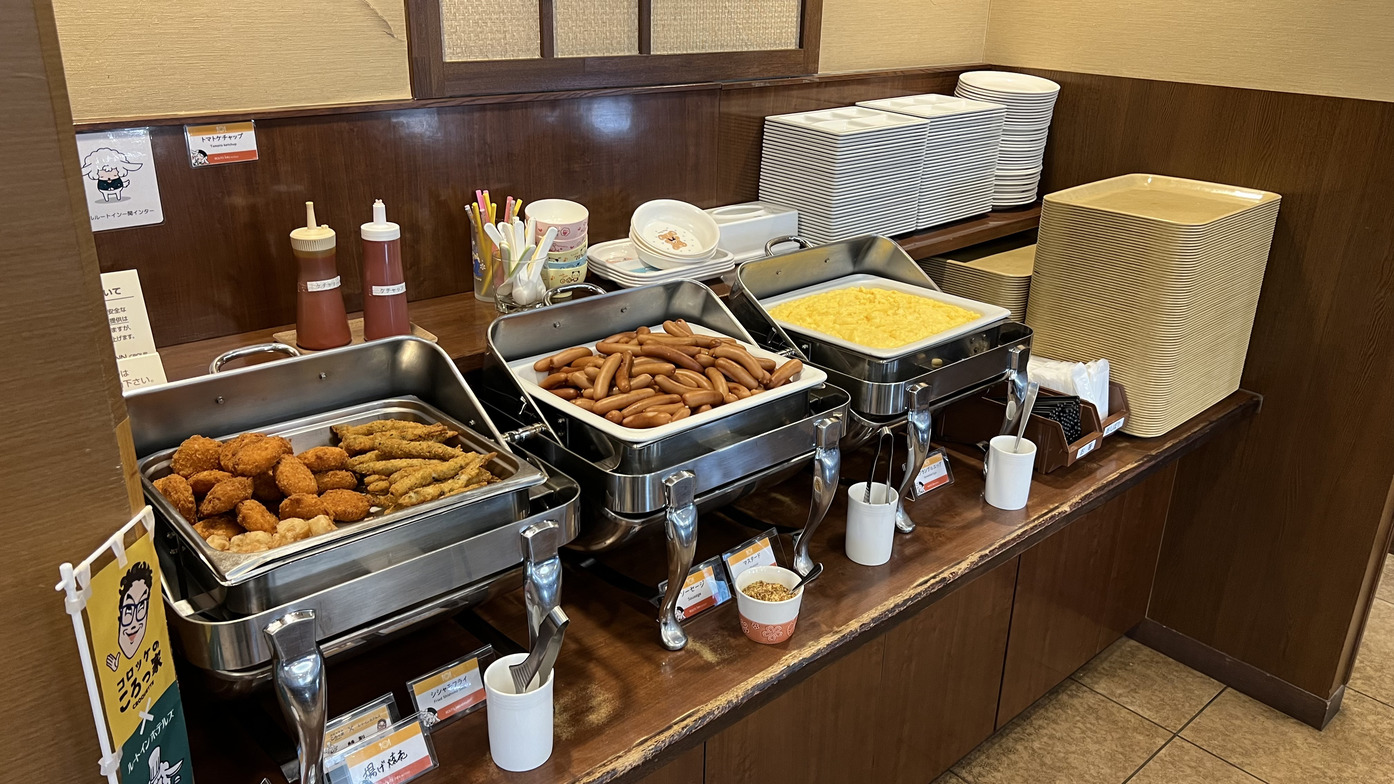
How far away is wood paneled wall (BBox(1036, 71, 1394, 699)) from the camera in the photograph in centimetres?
246

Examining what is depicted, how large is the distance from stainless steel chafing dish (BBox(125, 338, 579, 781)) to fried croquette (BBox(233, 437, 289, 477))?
0.11 m

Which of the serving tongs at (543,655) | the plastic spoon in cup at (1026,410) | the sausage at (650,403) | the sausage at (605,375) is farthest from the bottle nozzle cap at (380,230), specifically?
the plastic spoon in cup at (1026,410)

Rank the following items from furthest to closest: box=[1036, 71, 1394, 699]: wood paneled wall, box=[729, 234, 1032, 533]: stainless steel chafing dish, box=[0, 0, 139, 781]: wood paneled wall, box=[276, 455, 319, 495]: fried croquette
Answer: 1. box=[1036, 71, 1394, 699]: wood paneled wall
2. box=[729, 234, 1032, 533]: stainless steel chafing dish
3. box=[276, 455, 319, 495]: fried croquette
4. box=[0, 0, 139, 781]: wood paneled wall

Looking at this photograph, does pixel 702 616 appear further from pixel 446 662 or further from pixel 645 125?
pixel 645 125

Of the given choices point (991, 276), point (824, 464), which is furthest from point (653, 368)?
point (991, 276)

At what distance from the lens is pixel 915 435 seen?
1.93 m

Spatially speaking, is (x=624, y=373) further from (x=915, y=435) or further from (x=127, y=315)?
(x=127, y=315)

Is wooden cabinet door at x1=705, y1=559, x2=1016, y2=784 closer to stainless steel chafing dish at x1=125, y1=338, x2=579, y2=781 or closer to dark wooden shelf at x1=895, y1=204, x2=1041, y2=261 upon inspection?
stainless steel chafing dish at x1=125, y1=338, x2=579, y2=781

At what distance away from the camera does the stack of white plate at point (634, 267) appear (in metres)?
2.15

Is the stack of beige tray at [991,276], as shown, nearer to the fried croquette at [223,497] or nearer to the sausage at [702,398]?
the sausage at [702,398]

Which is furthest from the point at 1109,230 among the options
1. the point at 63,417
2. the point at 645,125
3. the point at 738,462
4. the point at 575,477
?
the point at 63,417

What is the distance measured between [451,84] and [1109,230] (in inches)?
58.7

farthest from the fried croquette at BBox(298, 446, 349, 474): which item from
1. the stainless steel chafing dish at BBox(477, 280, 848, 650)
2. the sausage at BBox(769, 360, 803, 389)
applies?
the sausage at BBox(769, 360, 803, 389)

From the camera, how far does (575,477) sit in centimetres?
156
